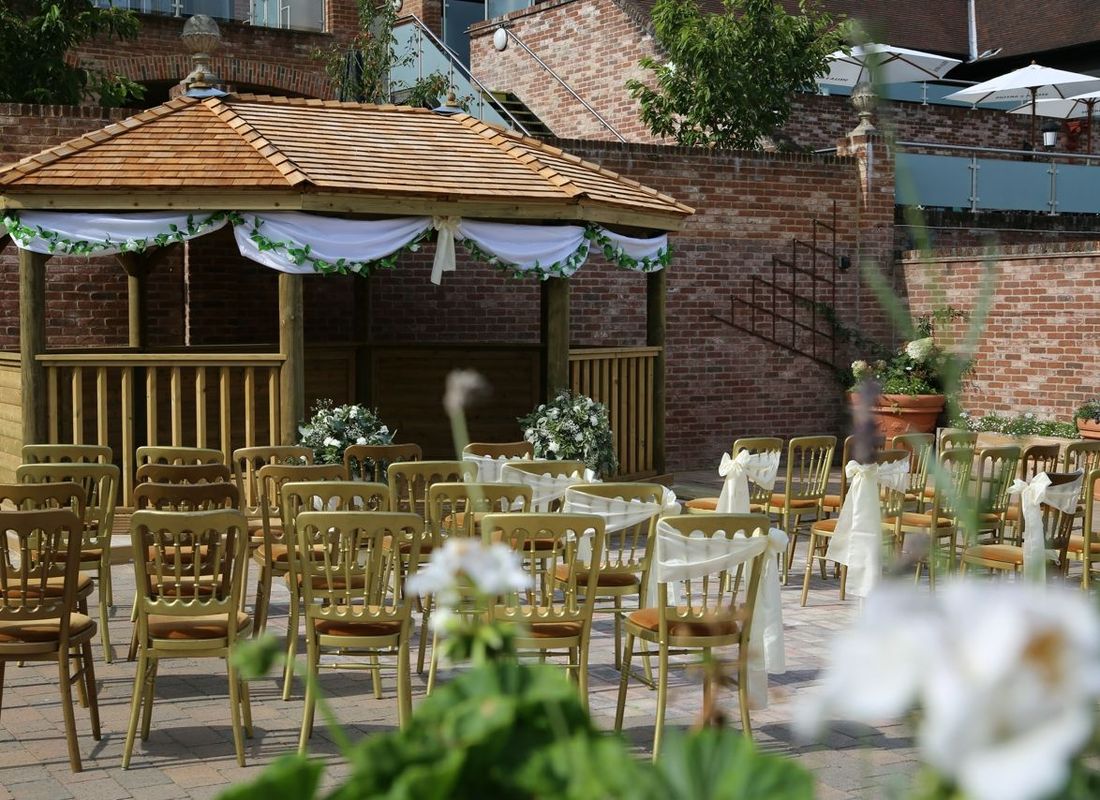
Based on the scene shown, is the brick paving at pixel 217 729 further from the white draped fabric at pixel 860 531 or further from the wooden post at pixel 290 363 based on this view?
the wooden post at pixel 290 363

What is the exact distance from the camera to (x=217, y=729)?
6.35 metres

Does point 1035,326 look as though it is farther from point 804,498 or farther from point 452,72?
point 452,72

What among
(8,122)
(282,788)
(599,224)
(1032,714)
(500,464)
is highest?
(8,122)

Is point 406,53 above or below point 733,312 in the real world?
above

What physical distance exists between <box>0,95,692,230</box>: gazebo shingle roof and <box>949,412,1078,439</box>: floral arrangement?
457cm

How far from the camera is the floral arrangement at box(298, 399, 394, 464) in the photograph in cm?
1090

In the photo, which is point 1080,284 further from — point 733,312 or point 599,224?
point 599,224

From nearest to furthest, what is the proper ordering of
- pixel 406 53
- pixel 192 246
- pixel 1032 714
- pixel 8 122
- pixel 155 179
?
pixel 1032 714 → pixel 155 179 → pixel 8 122 → pixel 192 246 → pixel 406 53

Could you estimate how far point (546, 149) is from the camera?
13.4m

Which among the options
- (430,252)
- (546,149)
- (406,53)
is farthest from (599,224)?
(406,53)

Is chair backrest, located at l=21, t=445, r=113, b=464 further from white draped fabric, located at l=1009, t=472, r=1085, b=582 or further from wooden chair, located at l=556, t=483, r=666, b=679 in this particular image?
white draped fabric, located at l=1009, t=472, r=1085, b=582

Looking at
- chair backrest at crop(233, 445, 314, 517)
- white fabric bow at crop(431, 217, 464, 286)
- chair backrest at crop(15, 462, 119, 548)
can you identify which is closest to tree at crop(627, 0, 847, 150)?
white fabric bow at crop(431, 217, 464, 286)

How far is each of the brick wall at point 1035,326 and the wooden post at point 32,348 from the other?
9121 mm

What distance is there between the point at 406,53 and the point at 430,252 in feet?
20.0
